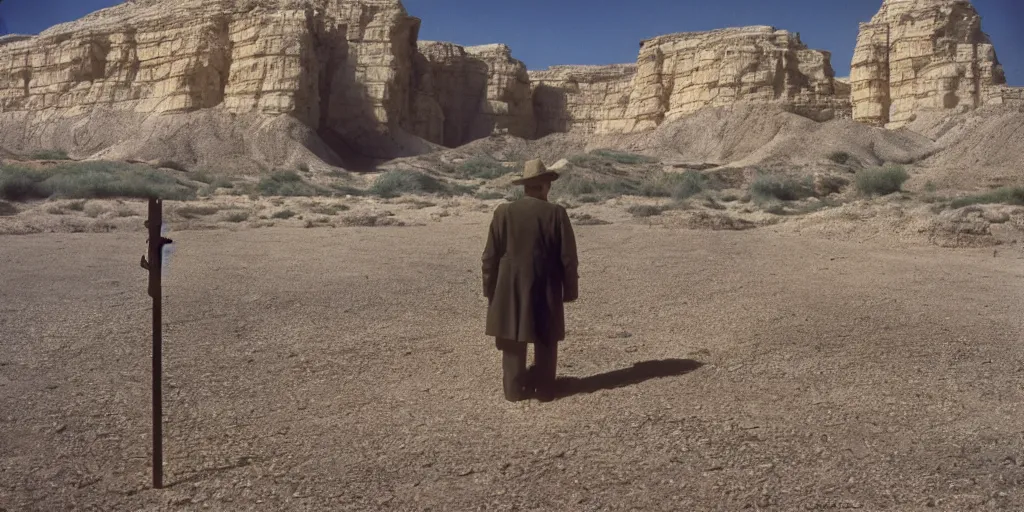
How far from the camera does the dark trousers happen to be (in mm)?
5203

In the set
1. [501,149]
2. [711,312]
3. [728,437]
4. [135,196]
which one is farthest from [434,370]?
[501,149]

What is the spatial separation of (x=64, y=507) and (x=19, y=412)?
1.43 metres

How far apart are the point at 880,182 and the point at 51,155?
3310 cm

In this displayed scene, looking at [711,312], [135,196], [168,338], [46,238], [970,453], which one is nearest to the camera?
[970,453]

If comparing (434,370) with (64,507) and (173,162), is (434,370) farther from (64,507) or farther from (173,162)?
(173,162)

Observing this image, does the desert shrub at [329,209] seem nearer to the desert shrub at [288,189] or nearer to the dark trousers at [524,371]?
the desert shrub at [288,189]

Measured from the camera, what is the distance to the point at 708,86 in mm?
46125

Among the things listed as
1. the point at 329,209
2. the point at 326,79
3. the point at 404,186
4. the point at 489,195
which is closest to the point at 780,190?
the point at 489,195

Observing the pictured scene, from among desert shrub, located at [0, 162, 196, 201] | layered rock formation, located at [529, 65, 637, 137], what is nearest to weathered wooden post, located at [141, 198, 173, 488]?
desert shrub, located at [0, 162, 196, 201]

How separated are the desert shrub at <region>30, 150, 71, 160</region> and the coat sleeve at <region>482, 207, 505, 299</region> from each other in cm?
3627

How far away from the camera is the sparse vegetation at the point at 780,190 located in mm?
22812

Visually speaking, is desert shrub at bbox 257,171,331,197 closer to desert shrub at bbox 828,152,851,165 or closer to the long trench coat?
desert shrub at bbox 828,152,851,165

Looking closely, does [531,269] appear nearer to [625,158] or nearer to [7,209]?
[7,209]

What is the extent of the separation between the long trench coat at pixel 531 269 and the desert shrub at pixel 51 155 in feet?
119
